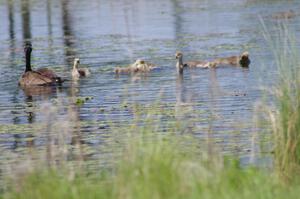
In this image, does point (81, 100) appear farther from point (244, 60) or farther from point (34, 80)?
point (244, 60)

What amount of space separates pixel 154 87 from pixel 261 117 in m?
10.4

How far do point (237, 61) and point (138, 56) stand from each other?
4.90 metres

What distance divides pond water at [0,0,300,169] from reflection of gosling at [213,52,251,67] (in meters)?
0.22

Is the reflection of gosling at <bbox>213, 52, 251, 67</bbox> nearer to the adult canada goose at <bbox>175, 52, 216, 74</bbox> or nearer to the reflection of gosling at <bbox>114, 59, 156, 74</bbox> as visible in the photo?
the adult canada goose at <bbox>175, 52, 216, 74</bbox>

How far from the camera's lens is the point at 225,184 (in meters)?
9.17

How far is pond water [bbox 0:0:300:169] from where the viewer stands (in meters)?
16.9

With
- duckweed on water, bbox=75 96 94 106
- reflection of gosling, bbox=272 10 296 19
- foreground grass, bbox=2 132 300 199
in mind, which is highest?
reflection of gosling, bbox=272 10 296 19

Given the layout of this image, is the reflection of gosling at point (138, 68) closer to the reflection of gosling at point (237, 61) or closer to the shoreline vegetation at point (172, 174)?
A: the reflection of gosling at point (237, 61)

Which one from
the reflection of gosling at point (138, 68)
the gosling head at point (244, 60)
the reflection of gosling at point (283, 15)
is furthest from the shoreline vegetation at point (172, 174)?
the reflection of gosling at point (283, 15)

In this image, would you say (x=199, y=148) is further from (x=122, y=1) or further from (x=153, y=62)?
(x=122, y=1)

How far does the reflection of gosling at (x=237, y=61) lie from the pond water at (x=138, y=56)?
22cm

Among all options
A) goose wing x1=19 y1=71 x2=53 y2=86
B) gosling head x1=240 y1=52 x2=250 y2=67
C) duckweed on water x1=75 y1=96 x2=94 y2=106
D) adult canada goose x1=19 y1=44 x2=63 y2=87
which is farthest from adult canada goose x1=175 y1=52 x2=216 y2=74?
duckweed on water x1=75 y1=96 x2=94 y2=106

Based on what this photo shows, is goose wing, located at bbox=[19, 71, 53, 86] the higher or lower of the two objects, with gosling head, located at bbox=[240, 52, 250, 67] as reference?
lower

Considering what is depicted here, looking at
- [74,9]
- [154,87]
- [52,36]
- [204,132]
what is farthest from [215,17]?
[204,132]
